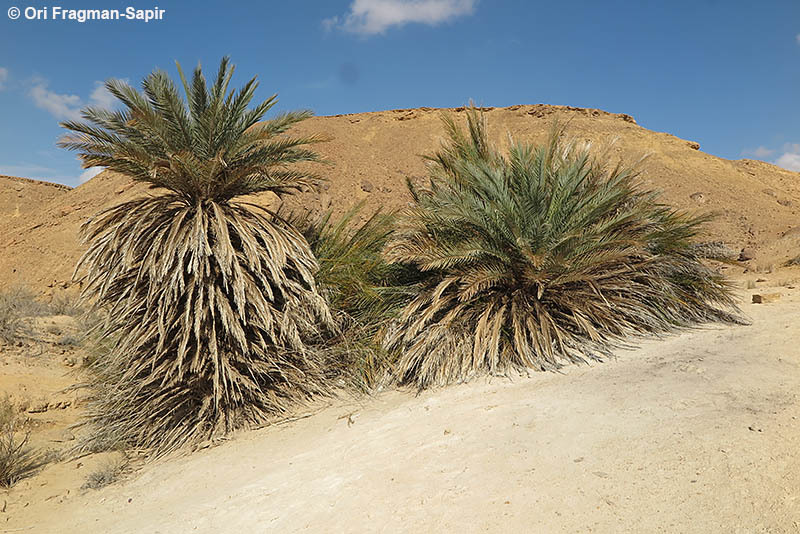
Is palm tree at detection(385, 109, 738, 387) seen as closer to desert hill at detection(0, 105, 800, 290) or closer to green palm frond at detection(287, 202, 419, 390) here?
green palm frond at detection(287, 202, 419, 390)

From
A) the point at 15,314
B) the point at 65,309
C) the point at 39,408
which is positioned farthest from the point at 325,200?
the point at 39,408

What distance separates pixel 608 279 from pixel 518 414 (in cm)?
282

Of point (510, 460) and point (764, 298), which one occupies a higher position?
point (764, 298)

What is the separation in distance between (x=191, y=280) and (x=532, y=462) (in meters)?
4.56

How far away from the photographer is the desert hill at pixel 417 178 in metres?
19.8

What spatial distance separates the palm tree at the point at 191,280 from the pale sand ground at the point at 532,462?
0.74 metres

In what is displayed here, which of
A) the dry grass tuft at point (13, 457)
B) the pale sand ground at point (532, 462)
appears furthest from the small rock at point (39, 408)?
the pale sand ground at point (532, 462)

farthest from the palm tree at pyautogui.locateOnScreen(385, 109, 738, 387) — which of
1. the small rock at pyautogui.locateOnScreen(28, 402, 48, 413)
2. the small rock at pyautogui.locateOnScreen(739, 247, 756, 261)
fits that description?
the small rock at pyautogui.locateOnScreen(739, 247, 756, 261)

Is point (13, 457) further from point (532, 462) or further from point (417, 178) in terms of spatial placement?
point (417, 178)

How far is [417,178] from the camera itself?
2303 centimetres

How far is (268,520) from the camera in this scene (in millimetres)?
4301

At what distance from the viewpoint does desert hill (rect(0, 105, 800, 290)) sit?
19.8 m

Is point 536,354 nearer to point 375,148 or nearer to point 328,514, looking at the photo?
point 328,514

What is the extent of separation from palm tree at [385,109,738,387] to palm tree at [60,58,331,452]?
154 cm
